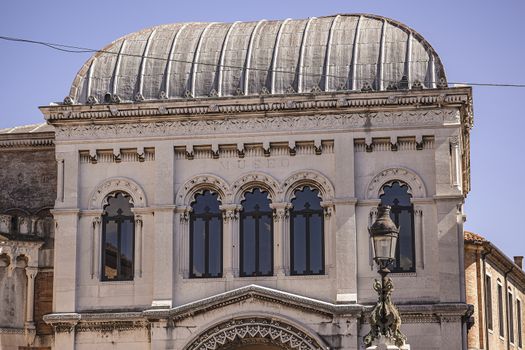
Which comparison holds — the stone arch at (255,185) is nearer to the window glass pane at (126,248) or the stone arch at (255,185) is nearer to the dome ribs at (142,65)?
the window glass pane at (126,248)

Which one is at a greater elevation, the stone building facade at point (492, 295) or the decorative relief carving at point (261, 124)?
the decorative relief carving at point (261, 124)

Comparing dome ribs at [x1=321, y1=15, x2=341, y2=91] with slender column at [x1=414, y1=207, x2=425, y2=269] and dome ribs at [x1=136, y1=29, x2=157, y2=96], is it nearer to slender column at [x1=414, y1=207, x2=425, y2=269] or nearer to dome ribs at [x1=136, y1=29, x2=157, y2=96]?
slender column at [x1=414, y1=207, x2=425, y2=269]

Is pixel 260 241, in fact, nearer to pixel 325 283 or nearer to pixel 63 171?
pixel 325 283

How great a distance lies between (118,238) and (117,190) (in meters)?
1.58

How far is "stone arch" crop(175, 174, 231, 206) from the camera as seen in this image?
157 ft

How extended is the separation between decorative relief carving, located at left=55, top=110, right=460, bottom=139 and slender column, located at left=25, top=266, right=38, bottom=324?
4.72m

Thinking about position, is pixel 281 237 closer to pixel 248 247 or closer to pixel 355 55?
pixel 248 247

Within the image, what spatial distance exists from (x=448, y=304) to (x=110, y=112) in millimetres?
12671

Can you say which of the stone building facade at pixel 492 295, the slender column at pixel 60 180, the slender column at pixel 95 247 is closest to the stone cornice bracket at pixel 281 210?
the slender column at pixel 95 247

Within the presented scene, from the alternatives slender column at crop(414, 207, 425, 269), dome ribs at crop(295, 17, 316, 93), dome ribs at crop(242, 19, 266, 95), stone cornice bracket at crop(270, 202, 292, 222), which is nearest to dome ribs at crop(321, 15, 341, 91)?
dome ribs at crop(295, 17, 316, 93)

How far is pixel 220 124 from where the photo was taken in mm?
48031

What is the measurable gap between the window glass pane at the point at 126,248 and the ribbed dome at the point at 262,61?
14.2 ft

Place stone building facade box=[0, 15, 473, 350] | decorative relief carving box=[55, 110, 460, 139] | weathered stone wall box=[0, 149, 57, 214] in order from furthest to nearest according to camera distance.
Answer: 1. weathered stone wall box=[0, 149, 57, 214]
2. decorative relief carving box=[55, 110, 460, 139]
3. stone building facade box=[0, 15, 473, 350]

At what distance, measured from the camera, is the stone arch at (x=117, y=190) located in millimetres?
48281
